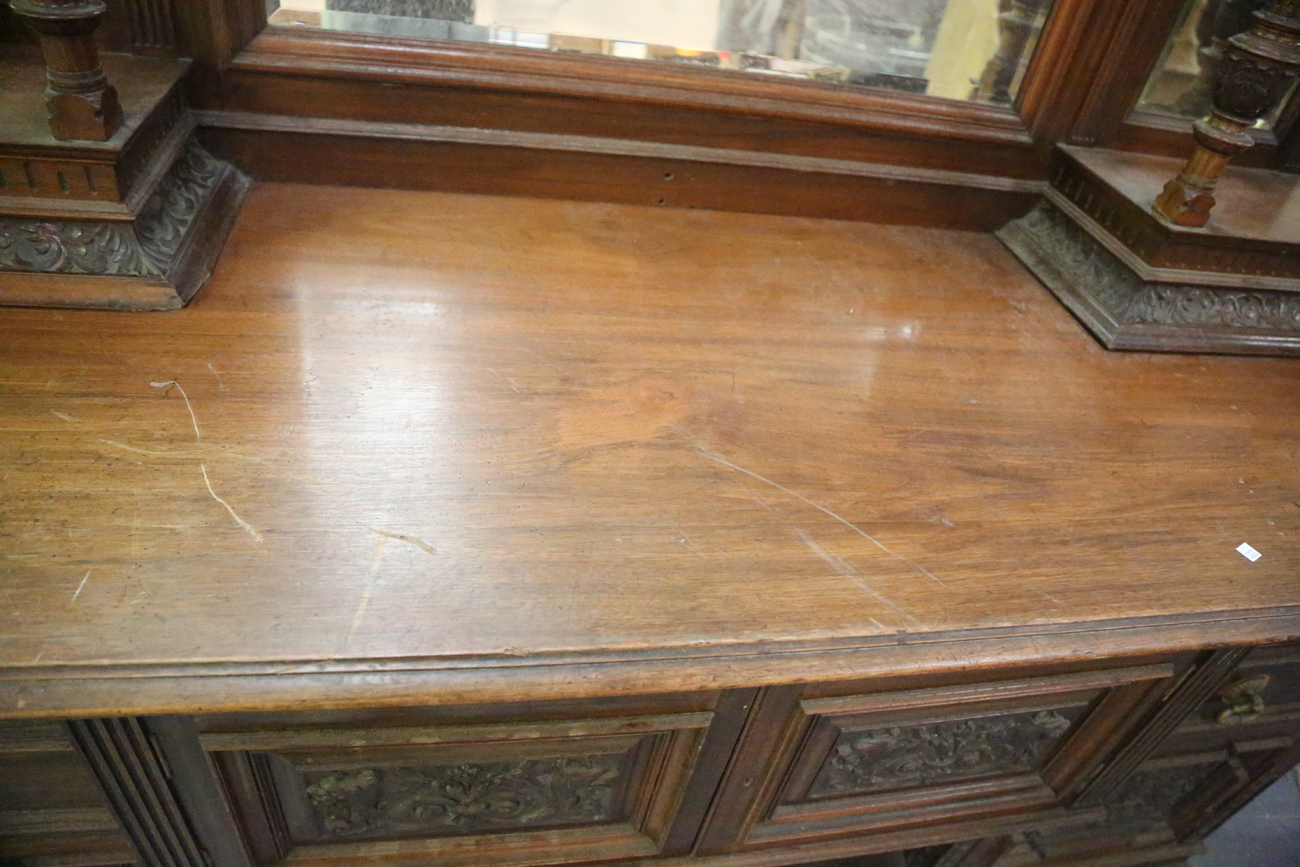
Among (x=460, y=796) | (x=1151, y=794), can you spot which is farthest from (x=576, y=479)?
(x=1151, y=794)

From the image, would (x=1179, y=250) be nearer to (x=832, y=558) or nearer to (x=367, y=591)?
(x=832, y=558)

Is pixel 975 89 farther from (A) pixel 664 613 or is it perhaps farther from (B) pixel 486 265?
(A) pixel 664 613

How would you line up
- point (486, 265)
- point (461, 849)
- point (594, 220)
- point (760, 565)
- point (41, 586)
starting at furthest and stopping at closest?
1. point (594, 220)
2. point (486, 265)
3. point (461, 849)
4. point (760, 565)
5. point (41, 586)

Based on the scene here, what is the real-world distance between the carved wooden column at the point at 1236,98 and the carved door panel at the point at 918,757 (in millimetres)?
562

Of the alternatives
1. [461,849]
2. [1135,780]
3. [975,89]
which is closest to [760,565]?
[461,849]

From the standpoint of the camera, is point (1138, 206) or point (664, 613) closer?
point (664, 613)

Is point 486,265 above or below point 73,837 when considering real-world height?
above

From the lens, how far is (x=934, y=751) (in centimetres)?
86

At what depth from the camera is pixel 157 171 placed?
0.87 meters

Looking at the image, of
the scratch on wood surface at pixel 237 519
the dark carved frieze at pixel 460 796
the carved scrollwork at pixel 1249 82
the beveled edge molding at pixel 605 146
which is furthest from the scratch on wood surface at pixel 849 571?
the carved scrollwork at pixel 1249 82

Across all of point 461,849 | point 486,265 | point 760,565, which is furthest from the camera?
point 486,265

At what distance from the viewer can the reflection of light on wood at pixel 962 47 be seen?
3.77 feet

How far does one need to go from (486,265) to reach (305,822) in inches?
23.6

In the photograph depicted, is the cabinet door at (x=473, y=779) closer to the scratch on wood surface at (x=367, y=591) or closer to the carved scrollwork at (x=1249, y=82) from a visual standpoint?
the scratch on wood surface at (x=367, y=591)
